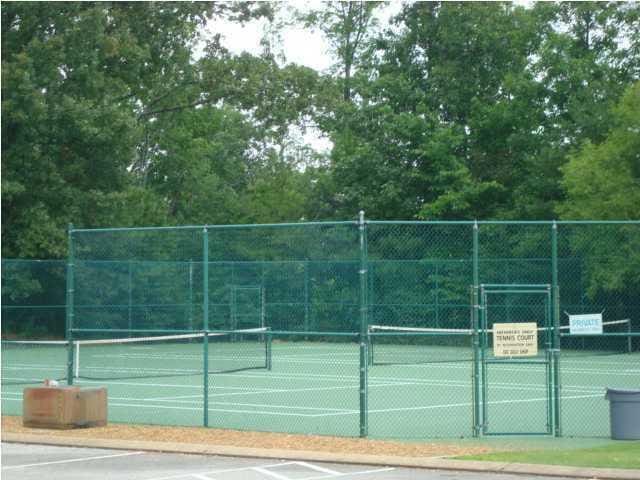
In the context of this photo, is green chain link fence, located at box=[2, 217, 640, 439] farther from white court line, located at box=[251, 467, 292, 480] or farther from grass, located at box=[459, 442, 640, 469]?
white court line, located at box=[251, 467, 292, 480]

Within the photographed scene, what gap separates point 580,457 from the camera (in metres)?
15.1

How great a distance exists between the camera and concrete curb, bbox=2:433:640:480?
13.9m

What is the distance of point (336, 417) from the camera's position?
20578 mm

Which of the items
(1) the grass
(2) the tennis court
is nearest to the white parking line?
(1) the grass

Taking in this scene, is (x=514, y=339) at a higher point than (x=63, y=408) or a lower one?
higher

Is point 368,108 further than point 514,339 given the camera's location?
Yes

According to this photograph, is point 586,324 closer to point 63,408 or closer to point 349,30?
point 63,408

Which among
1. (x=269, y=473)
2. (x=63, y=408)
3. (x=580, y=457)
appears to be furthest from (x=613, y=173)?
(x=269, y=473)

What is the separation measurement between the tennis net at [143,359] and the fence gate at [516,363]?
575 cm

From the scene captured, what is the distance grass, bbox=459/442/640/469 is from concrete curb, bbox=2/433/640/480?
1.11 ft

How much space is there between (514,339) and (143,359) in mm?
18144

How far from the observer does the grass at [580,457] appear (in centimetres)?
1455

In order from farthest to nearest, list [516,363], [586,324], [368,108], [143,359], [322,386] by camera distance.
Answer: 1. [368,108]
2. [143,359]
3. [322,386]
4. [586,324]
5. [516,363]

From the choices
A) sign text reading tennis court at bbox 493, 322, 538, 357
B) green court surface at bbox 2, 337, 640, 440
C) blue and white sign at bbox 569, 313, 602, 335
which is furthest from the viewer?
green court surface at bbox 2, 337, 640, 440
